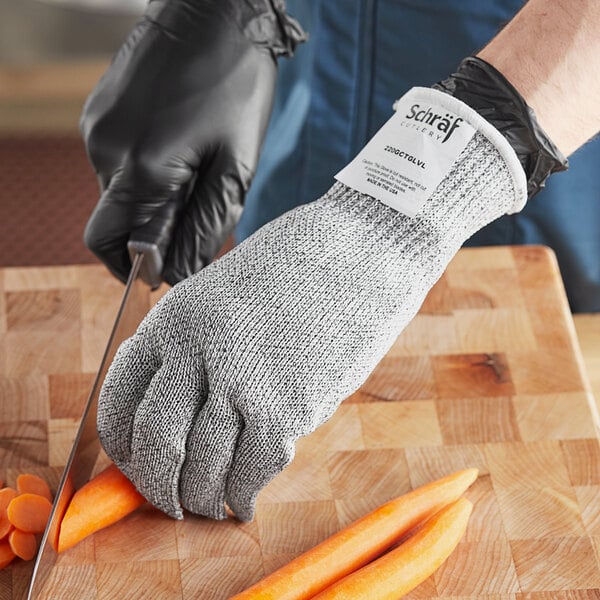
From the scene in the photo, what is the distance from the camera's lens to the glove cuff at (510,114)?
108 centimetres

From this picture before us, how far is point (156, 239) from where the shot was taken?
135cm

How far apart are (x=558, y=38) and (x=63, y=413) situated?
0.81 meters

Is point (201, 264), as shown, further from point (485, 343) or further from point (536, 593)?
point (536, 593)

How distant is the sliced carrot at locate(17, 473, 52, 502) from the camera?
46.0 inches

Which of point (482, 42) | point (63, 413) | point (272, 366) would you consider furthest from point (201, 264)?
point (482, 42)

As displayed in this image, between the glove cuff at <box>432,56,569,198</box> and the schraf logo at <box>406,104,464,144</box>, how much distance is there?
39 mm

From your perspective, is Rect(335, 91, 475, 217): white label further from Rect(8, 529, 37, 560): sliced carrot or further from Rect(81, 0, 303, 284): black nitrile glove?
Rect(8, 529, 37, 560): sliced carrot

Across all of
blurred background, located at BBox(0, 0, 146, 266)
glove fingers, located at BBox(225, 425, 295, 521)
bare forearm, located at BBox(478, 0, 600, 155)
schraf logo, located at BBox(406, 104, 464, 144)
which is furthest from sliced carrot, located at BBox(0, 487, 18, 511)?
blurred background, located at BBox(0, 0, 146, 266)

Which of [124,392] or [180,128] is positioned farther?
[180,128]

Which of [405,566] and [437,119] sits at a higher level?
[437,119]

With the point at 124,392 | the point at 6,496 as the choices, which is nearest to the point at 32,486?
the point at 6,496

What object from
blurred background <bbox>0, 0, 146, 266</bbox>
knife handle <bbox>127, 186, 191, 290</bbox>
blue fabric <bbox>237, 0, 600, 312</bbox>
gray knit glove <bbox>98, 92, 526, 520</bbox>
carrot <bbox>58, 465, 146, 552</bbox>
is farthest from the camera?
blurred background <bbox>0, 0, 146, 266</bbox>

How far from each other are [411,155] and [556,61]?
0.21 meters

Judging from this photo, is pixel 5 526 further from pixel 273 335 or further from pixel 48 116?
pixel 48 116
